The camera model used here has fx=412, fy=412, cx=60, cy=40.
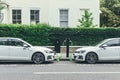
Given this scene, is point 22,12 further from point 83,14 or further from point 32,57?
point 32,57

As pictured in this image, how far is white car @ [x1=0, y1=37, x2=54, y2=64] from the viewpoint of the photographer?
22.3 m

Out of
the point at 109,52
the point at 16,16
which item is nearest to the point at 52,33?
the point at 16,16

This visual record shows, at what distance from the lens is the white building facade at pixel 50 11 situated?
3456cm

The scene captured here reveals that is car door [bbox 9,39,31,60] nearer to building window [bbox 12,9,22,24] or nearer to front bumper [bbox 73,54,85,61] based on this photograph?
front bumper [bbox 73,54,85,61]

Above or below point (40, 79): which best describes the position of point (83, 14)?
above

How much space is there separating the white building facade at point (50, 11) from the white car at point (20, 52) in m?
12.0

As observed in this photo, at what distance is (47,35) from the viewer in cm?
2930

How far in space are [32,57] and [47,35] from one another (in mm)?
6928

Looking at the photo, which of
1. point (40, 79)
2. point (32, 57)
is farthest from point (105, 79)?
point (32, 57)

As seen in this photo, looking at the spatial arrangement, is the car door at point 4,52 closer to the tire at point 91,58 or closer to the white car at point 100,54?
the white car at point 100,54

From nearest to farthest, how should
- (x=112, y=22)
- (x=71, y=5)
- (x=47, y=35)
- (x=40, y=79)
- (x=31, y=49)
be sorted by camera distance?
(x=40, y=79) → (x=31, y=49) → (x=47, y=35) → (x=71, y=5) → (x=112, y=22)

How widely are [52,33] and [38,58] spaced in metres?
7.23

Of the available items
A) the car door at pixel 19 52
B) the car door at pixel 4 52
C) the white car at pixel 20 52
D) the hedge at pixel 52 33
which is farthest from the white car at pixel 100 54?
the hedge at pixel 52 33

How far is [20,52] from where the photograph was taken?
73.3 feet
